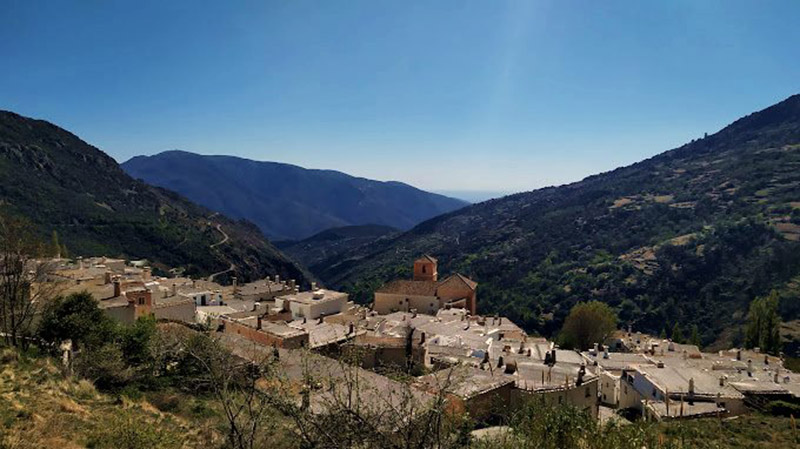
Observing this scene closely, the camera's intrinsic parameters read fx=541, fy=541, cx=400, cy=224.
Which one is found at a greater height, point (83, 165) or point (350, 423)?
point (83, 165)

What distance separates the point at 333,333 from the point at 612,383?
15378 mm

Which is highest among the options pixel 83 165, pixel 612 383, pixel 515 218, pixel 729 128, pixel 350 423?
pixel 729 128

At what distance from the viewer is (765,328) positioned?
4406 centimetres

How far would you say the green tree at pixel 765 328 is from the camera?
43.6m

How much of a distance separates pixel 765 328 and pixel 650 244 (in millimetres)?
51635

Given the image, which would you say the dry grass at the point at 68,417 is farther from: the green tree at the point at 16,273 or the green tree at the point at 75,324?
the green tree at the point at 16,273

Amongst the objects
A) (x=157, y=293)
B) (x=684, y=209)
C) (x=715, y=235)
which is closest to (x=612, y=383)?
(x=157, y=293)

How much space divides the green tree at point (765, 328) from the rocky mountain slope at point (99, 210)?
67862mm

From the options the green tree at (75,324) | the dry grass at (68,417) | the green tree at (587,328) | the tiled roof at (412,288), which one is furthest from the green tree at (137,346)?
the green tree at (587,328)

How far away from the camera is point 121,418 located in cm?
1367

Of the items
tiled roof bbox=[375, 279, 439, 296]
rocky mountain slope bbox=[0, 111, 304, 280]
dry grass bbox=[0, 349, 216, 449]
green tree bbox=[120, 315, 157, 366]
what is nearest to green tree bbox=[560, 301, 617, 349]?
tiled roof bbox=[375, 279, 439, 296]

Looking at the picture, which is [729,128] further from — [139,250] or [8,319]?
[8,319]

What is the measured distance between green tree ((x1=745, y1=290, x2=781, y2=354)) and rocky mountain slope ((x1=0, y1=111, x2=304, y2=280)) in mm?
67862

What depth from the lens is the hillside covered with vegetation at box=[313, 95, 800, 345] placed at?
6906 cm
